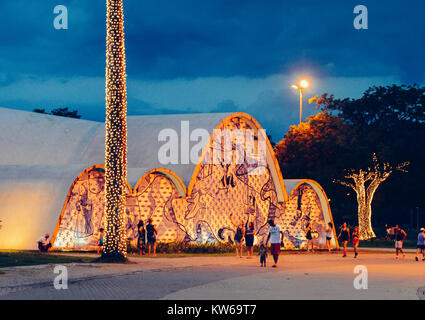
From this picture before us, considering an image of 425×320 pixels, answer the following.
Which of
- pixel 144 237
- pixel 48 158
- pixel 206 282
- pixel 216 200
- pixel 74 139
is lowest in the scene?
pixel 206 282

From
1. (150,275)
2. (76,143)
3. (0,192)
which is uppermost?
(76,143)

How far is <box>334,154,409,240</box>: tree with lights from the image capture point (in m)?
57.0

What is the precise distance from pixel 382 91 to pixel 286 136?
17702 millimetres

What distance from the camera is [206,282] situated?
1920 cm

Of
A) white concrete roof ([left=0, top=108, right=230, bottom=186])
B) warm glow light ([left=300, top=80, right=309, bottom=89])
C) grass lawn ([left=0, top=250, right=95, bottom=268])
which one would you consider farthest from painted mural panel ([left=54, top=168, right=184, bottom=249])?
warm glow light ([left=300, top=80, right=309, bottom=89])

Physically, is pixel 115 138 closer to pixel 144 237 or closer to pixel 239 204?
pixel 144 237

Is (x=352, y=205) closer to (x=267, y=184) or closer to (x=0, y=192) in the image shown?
(x=267, y=184)

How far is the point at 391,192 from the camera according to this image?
231 feet

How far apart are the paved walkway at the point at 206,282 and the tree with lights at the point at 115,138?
1.12m

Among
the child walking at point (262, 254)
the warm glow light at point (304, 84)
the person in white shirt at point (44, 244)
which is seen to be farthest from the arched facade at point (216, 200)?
the warm glow light at point (304, 84)

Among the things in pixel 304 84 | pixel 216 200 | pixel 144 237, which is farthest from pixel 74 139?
pixel 304 84

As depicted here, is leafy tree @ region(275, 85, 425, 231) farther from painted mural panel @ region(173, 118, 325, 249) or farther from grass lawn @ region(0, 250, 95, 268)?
grass lawn @ region(0, 250, 95, 268)

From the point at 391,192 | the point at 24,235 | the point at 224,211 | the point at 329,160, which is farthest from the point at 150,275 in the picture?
the point at 391,192

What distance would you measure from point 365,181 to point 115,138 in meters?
37.8
